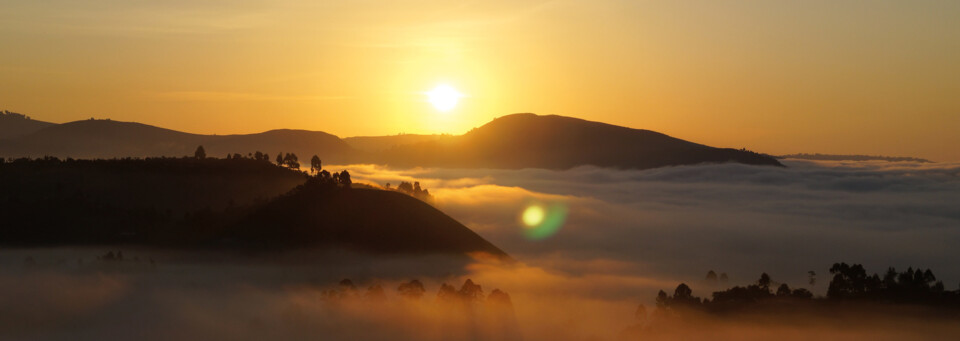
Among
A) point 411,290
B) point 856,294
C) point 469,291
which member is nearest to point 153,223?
point 411,290

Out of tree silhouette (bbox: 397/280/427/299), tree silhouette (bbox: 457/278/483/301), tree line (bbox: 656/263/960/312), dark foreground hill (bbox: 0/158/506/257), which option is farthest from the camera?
tree line (bbox: 656/263/960/312)

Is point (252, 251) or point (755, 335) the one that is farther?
point (252, 251)

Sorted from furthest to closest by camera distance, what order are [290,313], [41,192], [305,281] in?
[41,192] → [305,281] → [290,313]

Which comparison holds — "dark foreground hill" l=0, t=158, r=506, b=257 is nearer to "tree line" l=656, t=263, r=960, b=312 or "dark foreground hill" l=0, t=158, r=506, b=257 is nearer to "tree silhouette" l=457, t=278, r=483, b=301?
"tree silhouette" l=457, t=278, r=483, b=301

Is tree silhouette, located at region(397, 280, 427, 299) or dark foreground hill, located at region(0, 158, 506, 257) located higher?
dark foreground hill, located at region(0, 158, 506, 257)

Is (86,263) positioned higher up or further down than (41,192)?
further down

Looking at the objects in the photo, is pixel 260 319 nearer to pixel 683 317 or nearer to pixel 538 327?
pixel 538 327

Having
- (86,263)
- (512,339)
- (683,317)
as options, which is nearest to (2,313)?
(86,263)

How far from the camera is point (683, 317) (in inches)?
7283

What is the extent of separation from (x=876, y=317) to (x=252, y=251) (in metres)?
127

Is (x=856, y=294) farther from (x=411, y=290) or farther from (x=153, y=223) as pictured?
(x=153, y=223)

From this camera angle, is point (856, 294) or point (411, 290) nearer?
point (411, 290)

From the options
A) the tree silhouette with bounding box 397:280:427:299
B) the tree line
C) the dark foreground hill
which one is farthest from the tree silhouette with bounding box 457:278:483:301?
the tree line

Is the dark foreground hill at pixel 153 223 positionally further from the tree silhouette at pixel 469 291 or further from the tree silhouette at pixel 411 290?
the tree silhouette at pixel 469 291
